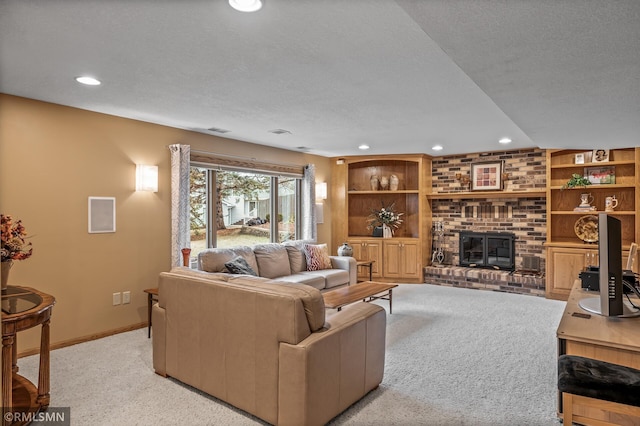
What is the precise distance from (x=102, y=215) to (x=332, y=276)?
9.35 ft

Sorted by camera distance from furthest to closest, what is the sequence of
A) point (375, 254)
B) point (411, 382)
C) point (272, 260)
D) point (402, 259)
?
point (375, 254) → point (402, 259) → point (272, 260) → point (411, 382)

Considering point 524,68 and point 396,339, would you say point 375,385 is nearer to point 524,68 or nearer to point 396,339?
point 396,339

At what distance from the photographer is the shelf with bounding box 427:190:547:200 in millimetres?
6385

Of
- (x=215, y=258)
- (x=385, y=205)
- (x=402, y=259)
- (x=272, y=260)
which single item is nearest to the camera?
(x=215, y=258)

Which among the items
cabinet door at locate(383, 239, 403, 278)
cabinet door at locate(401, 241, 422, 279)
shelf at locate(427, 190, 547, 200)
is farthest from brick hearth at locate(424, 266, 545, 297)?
shelf at locate(427, 190, 547, 200)

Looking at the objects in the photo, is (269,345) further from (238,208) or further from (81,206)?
(238,208)

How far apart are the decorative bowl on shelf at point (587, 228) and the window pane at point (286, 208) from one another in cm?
429

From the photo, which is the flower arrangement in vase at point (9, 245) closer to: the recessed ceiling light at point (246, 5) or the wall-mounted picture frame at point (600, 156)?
the recessed ceiling light at point (246, 5)

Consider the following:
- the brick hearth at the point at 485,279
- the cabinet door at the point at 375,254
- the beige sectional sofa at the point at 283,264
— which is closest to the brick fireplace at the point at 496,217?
the brick hearth at the point at 485,279

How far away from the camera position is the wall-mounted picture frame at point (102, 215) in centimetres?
404

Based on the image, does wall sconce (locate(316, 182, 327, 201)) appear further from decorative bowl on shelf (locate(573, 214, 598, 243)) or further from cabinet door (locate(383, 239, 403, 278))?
decorative bowl on shelf (locate(573, 214, 598, 243))

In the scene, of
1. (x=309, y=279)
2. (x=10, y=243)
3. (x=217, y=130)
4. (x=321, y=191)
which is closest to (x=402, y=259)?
(x=321, y=191)

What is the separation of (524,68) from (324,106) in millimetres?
2020

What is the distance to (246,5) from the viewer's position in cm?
193
